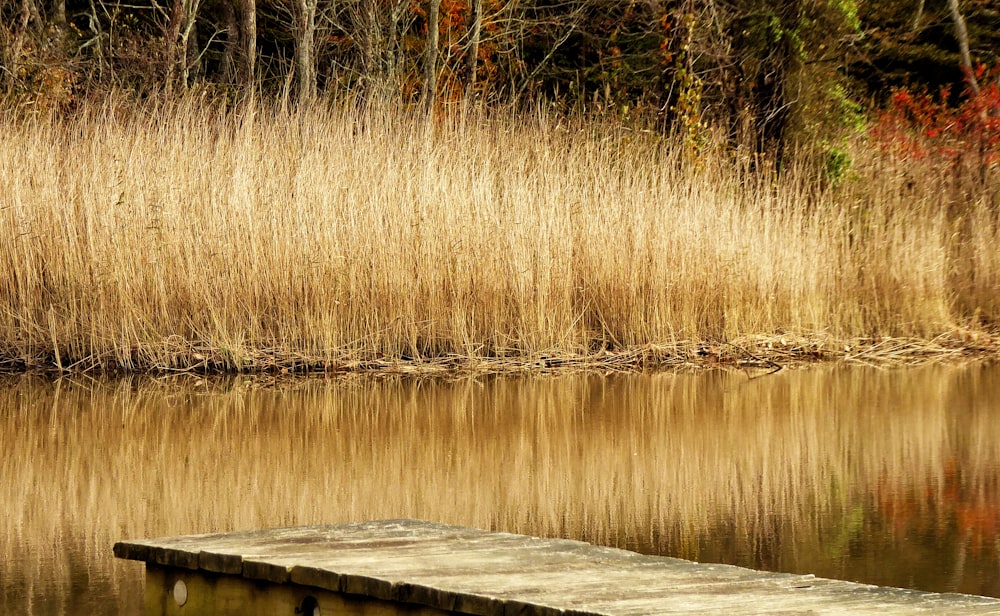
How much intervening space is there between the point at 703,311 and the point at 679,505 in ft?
17.8

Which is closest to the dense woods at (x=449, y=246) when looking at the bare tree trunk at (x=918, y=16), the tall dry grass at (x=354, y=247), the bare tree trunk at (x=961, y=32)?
the tall dry grass at (x=354, y=247)

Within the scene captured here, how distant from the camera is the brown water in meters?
4.64

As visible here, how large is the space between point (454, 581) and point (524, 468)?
314 centimetres

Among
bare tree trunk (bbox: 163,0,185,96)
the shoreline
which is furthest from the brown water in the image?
bare tree trunk (bbox: 163,0,185,96)

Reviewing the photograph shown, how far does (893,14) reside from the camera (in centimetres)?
2266

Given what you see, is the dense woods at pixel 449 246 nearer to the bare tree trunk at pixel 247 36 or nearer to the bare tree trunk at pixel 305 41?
the bare tree trunk at pixel 305 41

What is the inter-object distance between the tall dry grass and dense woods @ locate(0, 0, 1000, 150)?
1041 mm

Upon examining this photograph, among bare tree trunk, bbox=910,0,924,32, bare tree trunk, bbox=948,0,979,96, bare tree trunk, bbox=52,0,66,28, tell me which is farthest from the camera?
bare tree trunk, bbox=948,0,979,96

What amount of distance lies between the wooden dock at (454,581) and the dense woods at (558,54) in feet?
25.8

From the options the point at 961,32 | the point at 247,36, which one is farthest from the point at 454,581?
the point at 961,32

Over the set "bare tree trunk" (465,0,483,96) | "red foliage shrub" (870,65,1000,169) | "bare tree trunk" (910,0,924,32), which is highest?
"bare tree trunk" (910,0,924,32)

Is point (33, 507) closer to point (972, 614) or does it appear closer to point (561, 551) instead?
point (561, 551)

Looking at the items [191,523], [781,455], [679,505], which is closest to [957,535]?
[679,505]

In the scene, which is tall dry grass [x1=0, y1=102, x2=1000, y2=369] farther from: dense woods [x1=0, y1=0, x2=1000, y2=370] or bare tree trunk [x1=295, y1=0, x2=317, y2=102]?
bare tree trunk [x1=295, y1=0, x2=317, y2=102]
